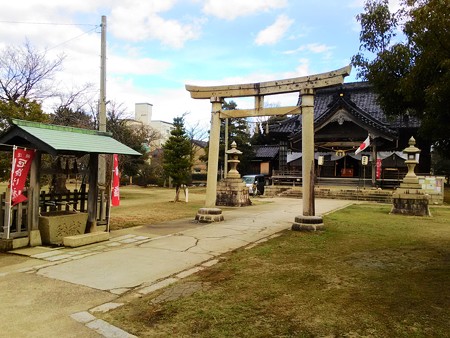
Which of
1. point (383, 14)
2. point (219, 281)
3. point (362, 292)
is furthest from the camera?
point (383, 14)

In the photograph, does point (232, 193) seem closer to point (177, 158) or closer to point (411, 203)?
point (177, 158)

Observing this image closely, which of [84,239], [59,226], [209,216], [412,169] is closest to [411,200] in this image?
[412,169]

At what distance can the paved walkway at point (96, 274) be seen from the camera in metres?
3.73

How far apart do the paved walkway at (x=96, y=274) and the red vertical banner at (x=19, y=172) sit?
1.11m

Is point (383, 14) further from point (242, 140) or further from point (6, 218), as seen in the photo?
point (242, 140)

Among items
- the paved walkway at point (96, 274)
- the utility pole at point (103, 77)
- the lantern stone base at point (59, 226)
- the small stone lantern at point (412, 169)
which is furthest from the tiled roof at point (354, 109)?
the lantern stone base at point (59, 226)

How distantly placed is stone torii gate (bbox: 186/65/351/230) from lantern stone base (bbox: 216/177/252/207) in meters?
6.44

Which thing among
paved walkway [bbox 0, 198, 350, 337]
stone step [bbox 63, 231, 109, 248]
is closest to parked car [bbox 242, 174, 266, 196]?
paved walkway [bbox 0, 198, 350, 337]

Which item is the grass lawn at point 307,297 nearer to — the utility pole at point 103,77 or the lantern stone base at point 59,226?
the lantern stone base at point 59,226

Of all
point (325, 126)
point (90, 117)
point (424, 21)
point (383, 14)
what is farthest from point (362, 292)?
point (325, 126)

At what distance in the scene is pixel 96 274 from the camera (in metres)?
5.52

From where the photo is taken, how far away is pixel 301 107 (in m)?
9.71

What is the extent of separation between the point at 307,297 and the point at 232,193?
13.5 meters

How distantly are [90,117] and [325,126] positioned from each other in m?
17.7
